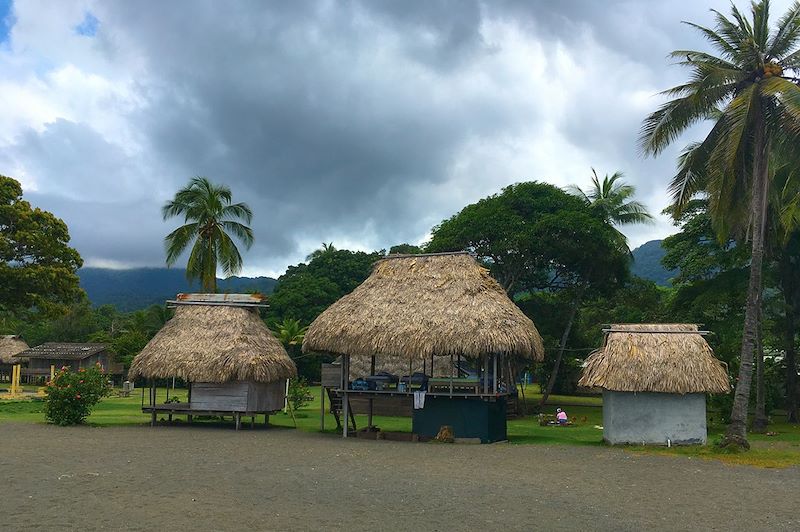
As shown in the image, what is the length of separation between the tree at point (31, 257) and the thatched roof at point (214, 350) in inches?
327

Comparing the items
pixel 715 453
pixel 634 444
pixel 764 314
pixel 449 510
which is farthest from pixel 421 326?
pixel 764 314

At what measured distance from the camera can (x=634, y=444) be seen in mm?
17641

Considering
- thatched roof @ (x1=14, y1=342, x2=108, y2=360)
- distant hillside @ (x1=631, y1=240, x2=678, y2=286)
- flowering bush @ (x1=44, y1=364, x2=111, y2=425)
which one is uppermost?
distant hillside @ (x1=631, y1=240, x2=678, y2=286)

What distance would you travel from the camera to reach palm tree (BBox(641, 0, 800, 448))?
1636cm

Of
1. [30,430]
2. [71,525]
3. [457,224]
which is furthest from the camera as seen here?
[457,224]

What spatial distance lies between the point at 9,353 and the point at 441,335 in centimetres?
4291

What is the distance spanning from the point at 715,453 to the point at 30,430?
17421 mm

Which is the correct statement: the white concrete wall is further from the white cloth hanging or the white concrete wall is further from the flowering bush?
the flowering bush

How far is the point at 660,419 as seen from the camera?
57.7ft

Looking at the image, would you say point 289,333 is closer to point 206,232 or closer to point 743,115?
point 206,232

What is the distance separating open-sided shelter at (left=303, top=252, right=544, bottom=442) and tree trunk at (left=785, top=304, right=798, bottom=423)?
11681 millimetres

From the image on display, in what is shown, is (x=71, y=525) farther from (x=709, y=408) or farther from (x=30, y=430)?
(x=709, y=408)

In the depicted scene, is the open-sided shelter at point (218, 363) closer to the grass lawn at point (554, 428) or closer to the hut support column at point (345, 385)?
the grass lawn at point (554, 428)

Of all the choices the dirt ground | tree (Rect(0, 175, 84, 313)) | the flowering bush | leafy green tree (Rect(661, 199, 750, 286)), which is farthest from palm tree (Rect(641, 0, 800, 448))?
tree (Rect(0, 175, 84, 313))
